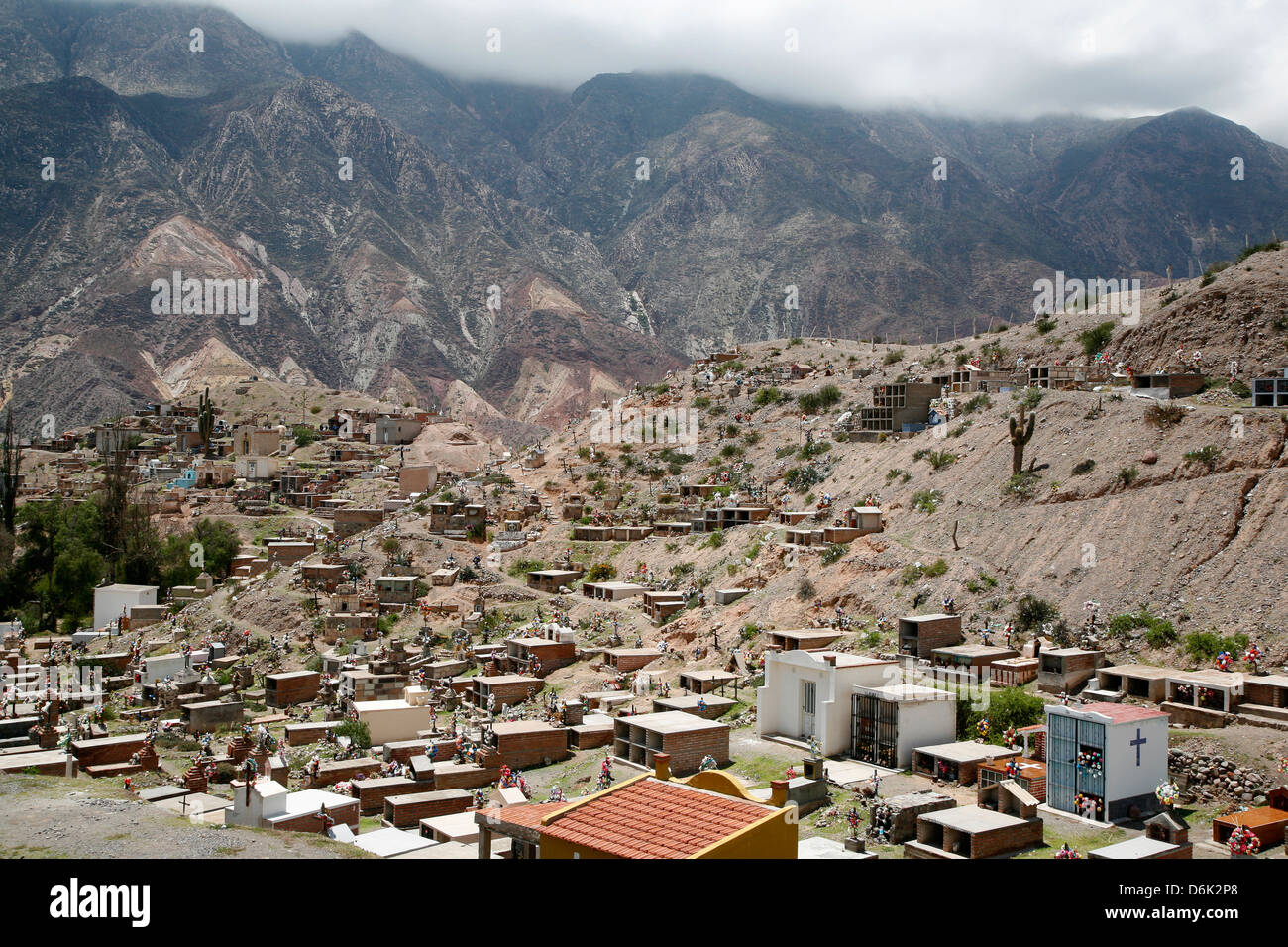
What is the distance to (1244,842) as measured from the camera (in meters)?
15.6

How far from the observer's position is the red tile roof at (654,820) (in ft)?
32.2

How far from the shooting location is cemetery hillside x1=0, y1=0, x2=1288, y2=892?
1260 cm

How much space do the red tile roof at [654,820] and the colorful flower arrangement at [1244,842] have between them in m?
8.60

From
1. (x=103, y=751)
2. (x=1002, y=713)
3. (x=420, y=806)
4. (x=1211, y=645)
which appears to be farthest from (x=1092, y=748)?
(x=103, y=751)

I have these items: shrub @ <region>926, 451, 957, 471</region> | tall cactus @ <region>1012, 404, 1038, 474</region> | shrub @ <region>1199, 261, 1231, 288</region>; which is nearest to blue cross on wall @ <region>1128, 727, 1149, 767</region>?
tall cactus @ <region>1012, 404, 1038, 474</region>

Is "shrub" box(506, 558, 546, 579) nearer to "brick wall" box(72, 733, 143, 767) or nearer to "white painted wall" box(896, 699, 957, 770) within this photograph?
"brick wall" box(72, 733, 143, 767)

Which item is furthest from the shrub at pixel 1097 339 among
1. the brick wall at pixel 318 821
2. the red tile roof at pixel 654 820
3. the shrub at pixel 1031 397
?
the red tile roof at pixel 654 820

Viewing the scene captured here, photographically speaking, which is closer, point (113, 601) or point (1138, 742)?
point (1138, 742)

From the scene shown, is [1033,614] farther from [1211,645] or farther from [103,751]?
[103,751]

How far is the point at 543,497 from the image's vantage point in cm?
5278

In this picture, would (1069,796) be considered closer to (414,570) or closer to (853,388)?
(414,570)

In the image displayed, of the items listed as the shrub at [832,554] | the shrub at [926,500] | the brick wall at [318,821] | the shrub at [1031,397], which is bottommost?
the brick wall at [318,821]

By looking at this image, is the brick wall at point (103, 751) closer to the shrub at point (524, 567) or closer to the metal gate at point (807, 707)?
the metal gate at point (807, 707)

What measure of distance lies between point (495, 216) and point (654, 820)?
135 meters
